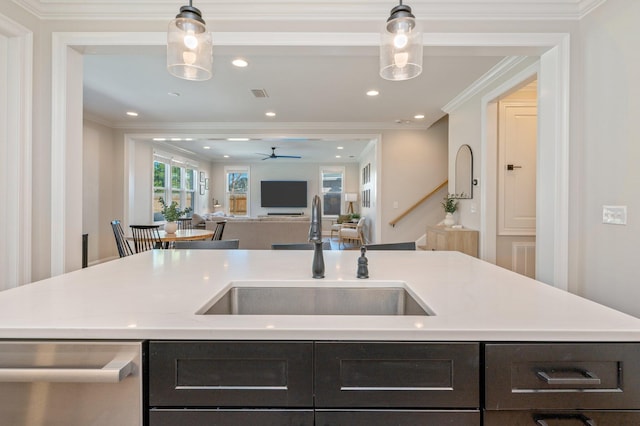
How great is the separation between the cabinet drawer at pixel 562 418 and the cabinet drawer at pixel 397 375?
68mm

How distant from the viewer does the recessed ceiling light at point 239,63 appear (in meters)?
3.29

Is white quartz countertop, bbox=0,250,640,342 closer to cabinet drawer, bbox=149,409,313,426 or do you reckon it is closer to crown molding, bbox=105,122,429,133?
cabinet drawer, bbox=149,409,313,426

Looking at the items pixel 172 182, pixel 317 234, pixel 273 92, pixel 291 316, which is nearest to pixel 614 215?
pixel 317 234

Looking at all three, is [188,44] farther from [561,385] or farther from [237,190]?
[237,190]

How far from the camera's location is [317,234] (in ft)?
4.19

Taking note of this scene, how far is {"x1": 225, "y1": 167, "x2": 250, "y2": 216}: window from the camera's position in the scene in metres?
11.1

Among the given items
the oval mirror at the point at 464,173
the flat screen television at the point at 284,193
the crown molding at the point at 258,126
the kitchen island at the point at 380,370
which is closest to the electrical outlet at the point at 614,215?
the kitchen island at the point at 380,370

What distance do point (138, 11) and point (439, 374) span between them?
8.67 ft

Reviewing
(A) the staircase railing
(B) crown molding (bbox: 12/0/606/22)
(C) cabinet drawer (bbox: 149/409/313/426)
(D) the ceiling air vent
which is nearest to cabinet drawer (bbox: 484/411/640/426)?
(C) cabinet drawer (bbox: 149/409/313/426)

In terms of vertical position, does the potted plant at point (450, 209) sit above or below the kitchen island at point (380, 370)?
above

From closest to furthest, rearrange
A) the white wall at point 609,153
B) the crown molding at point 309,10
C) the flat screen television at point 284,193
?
the white wall at point 609,153 < the crown molding at point 309,10 < the flat screen television at point 284,193

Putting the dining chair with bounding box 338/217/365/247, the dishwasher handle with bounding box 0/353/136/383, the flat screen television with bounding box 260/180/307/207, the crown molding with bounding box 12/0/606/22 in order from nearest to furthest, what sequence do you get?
the dishwasher handle with bounding box 0/353/136/383 < the crown molding with bounding box 12/0/606/22 < the dining chair with bounding box 338/217/365/247 < the flat screen television with bounding box 260/180/307/207

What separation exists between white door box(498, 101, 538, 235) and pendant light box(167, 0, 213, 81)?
3.33m

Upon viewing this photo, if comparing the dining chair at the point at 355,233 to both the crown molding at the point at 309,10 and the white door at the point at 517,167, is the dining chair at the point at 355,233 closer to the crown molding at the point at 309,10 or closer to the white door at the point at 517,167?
the white door at the point at 517,167
